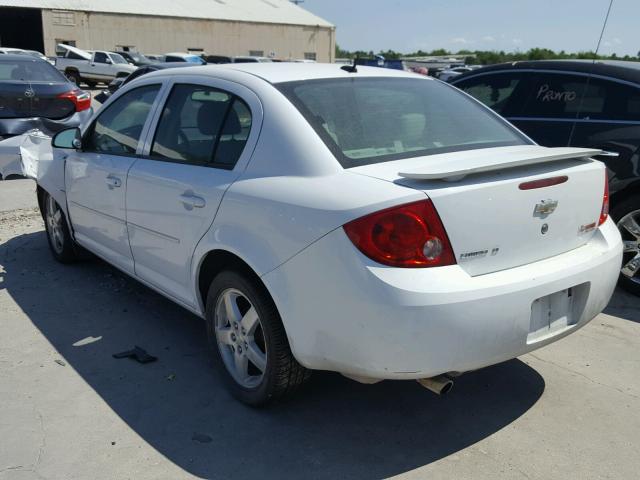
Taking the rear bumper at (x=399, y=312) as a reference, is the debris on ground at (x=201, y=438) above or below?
below

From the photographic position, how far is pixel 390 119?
10.8ft

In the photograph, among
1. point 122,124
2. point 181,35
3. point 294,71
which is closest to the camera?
point 294,71

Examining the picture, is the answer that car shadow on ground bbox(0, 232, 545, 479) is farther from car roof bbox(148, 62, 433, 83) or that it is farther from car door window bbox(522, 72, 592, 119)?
car door window bbox(522, 72, 592, 119)

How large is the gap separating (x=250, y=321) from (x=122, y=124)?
6.48 feet

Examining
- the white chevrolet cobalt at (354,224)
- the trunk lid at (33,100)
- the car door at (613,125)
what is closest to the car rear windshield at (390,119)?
the white chevrolet cobalt at (354,224)

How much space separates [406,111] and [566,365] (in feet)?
5.83

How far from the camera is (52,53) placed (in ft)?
139

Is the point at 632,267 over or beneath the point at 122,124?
beneath

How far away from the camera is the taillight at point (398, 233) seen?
2.54 m

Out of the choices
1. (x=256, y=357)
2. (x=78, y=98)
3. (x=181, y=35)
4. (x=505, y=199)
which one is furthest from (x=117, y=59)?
(x=505, y=199)

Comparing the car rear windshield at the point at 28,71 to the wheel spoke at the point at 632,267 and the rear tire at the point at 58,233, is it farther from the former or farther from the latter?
the wheel spoke at the point at 632,267

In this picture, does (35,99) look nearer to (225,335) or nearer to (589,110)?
(225,335)

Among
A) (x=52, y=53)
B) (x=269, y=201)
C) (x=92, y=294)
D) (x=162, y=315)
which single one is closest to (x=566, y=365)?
(x=269, y=201)

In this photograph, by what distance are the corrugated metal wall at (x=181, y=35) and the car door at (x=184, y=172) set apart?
1686 inches
